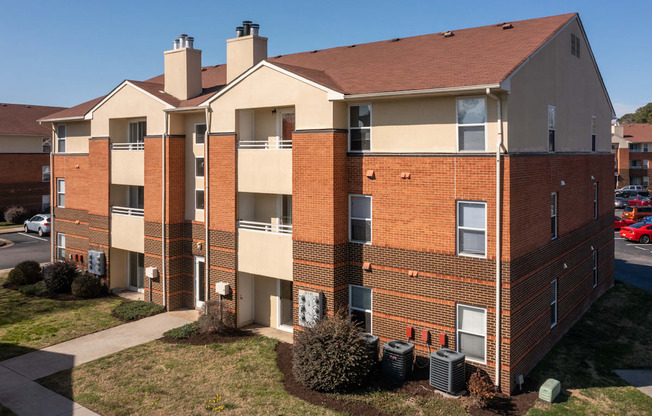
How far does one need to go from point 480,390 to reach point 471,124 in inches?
277

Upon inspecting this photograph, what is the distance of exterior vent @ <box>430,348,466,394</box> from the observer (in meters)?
13.8

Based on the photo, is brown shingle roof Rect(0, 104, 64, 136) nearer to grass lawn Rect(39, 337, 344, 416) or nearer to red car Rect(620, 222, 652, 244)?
grass lawn Rect(39, 337, 344, 416)

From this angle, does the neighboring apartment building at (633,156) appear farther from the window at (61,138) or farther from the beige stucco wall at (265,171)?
the window at (61,138)

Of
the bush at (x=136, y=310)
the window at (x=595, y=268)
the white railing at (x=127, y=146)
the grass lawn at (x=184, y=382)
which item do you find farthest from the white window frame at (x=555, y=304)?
the white railing at (x=127, y=146)

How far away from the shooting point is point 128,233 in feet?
78.2

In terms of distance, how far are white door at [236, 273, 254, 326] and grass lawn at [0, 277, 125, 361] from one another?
481cm

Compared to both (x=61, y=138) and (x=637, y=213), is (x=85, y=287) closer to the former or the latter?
(x=61, y=138)

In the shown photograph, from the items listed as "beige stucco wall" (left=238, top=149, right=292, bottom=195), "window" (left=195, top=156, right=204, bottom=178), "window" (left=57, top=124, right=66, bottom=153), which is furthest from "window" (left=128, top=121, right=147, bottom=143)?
"beige stucco wall" (left=238, top=149, right=292, bottom=195)

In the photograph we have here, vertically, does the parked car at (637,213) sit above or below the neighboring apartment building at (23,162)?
below

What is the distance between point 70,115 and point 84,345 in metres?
13.4

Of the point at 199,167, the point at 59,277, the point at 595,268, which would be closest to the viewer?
the point at 199,167

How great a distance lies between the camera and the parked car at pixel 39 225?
132 feet

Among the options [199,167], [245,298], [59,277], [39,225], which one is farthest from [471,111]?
[39,225]

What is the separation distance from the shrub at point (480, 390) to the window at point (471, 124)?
240 inches
